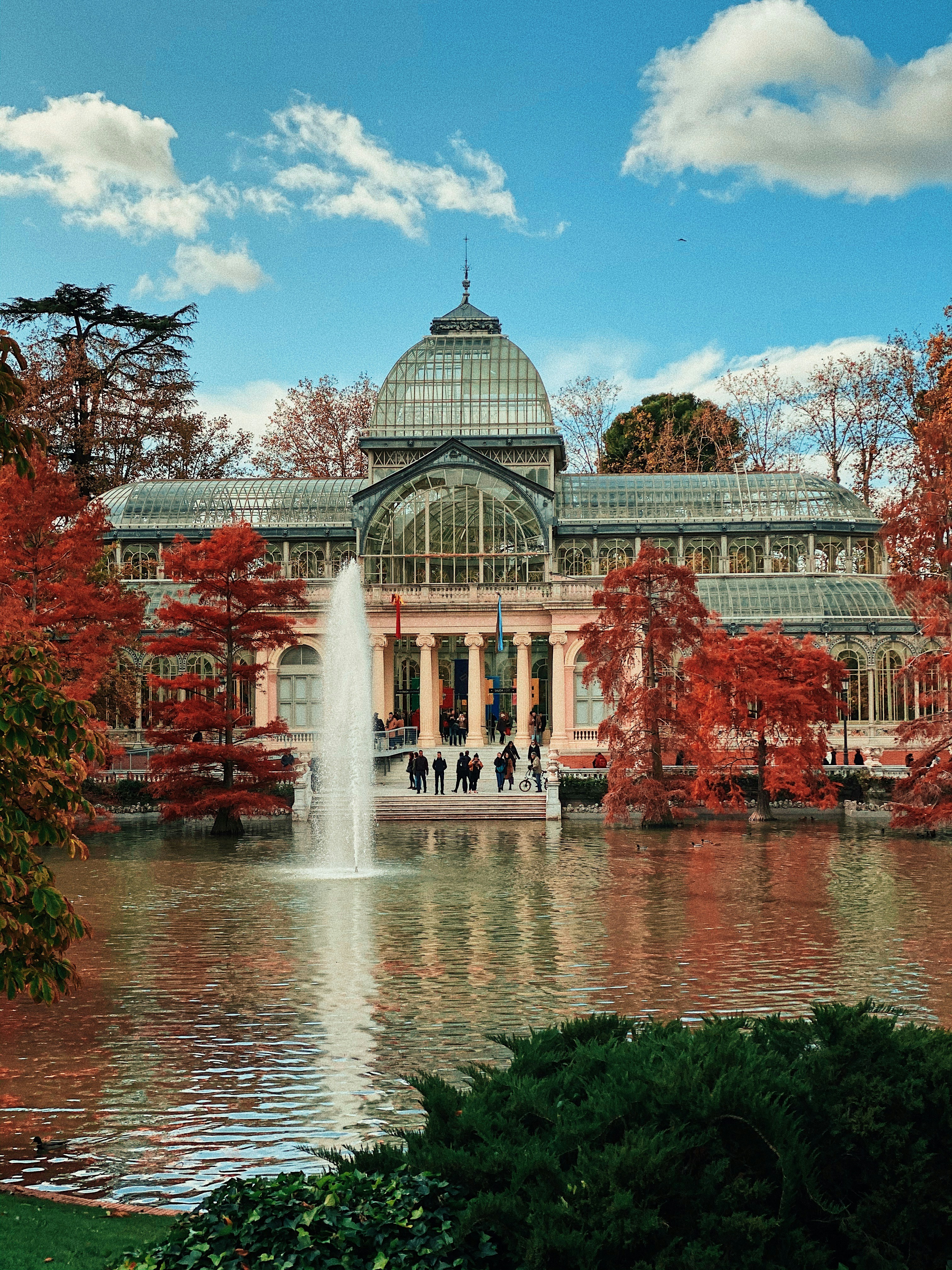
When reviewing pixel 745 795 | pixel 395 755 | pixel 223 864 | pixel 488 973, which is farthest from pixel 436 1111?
pixel 395 755

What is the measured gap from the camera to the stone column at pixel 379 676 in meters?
63.3

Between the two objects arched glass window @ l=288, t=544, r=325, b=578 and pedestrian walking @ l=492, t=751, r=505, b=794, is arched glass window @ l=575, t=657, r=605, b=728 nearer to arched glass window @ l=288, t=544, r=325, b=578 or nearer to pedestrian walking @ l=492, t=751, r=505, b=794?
arched glass window @ l=288, t=544, r=325, b=578

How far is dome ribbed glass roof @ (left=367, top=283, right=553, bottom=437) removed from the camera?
68.9 m

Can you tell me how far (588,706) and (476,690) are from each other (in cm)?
540

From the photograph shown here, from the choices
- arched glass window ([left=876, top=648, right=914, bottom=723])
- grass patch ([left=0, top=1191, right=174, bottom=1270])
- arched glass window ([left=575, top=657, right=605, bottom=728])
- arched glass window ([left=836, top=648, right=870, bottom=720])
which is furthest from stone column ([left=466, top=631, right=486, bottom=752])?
grass patch ([left=0, top=1191, right=174, bottom=1270])

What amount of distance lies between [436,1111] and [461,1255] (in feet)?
2.59

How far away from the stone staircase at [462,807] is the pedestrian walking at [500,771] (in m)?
0.69

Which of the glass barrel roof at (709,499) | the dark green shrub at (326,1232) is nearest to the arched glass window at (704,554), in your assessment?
the glass barrel roof at (709,499)

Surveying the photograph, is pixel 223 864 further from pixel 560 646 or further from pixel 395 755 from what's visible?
pixel 560 646

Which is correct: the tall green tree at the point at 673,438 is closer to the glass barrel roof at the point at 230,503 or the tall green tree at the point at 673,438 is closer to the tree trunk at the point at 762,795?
the glass barrel roof at the point at 230,503

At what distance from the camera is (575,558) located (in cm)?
6612

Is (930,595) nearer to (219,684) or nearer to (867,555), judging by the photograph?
(219,684)

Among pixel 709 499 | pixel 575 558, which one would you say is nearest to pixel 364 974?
pixel 575 558

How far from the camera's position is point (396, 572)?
214ft
